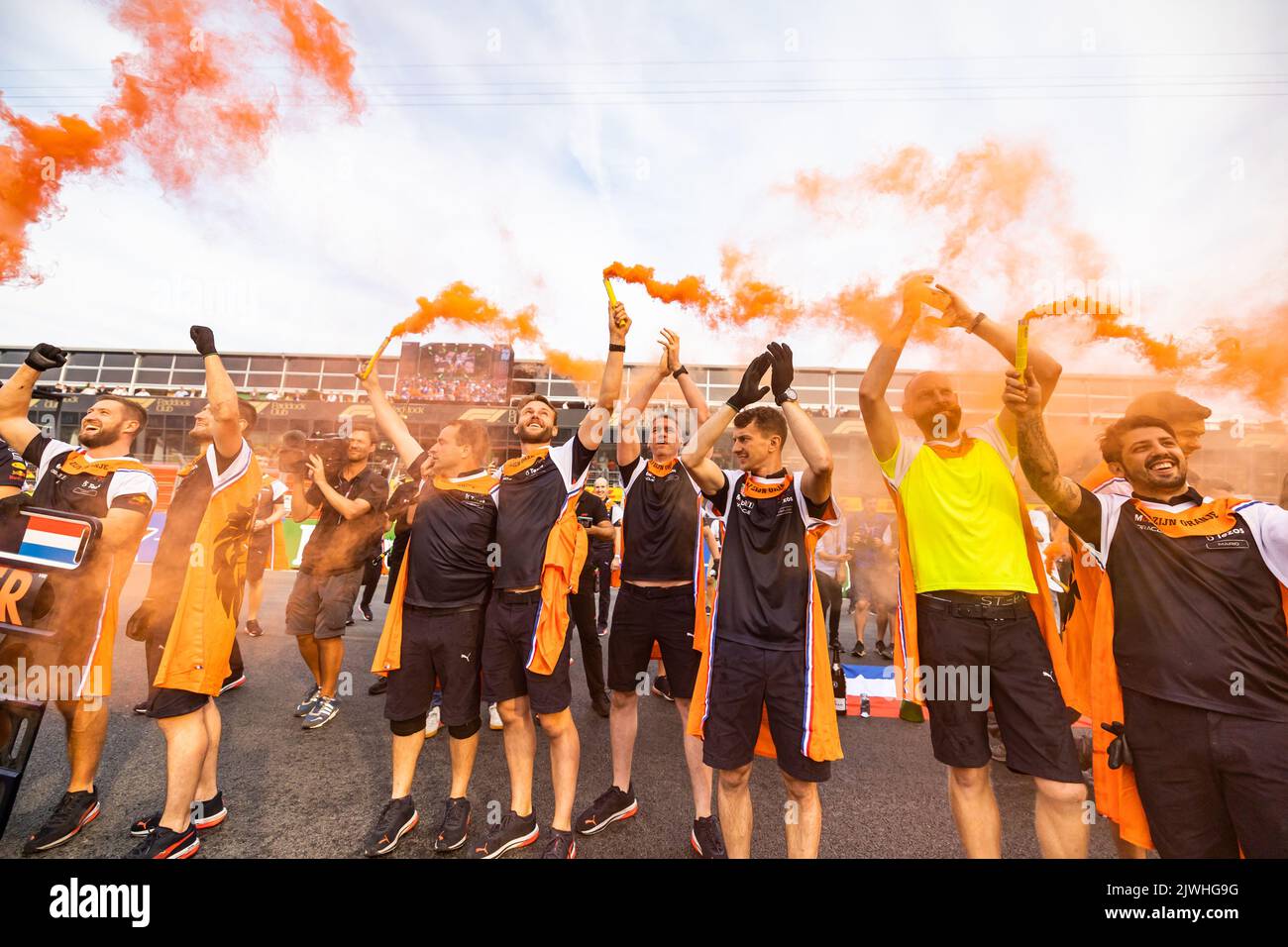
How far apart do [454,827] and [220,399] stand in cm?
273

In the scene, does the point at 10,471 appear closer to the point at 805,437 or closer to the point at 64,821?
the point at 64,821

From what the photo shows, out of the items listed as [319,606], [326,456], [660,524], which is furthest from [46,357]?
[660,524]

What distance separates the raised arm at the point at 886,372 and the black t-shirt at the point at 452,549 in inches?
89.1

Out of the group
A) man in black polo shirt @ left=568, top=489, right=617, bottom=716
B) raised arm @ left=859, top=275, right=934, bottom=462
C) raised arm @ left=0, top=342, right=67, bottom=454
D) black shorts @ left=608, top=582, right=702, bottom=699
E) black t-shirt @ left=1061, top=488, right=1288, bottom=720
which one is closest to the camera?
black t-shirt @ left=1061, top=488, right=1288, bottom=720

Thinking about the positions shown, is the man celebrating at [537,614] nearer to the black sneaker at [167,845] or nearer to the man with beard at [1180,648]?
the black sneaker at [167,845]

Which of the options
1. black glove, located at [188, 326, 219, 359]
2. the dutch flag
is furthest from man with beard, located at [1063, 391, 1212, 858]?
black glove, located at [188, 326, 219, 359]

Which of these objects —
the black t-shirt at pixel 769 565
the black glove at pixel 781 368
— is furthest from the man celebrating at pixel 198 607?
the black glove at pixel 781 368

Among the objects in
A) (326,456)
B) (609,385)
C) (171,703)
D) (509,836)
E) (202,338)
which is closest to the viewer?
(171,703)

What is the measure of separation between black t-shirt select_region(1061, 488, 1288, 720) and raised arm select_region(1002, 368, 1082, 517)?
28cm

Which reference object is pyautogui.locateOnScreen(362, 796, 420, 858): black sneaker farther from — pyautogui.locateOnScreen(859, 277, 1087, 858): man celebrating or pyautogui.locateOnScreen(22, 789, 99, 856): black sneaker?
pyautogui.locateOnScreen(859, 277, 1087, 858): man celebrating

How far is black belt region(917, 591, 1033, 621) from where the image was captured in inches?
91.1

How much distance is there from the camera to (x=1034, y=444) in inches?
90.7

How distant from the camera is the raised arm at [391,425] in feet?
10.6
